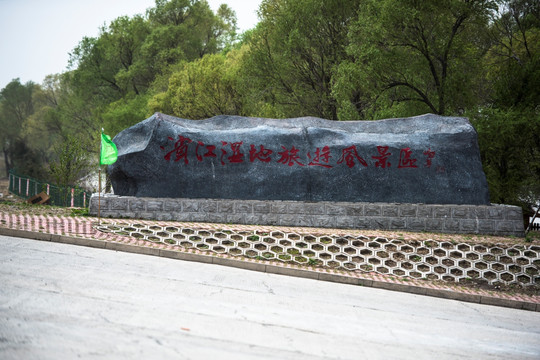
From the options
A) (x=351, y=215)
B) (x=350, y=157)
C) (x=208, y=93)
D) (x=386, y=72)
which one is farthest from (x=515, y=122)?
(x=208, y=93)

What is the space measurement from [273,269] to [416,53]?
1065 centimetres

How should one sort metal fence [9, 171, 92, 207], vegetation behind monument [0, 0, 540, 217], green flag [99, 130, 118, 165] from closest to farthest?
green flag [99, 130, 118, 165]
vegetation behind monument [0, 0, 540, 217]
metal fence [9, 171, 92, 207]

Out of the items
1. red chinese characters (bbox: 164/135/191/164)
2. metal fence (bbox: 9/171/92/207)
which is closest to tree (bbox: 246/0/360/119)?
red chinese characters (bbox: 164/135/191/164)

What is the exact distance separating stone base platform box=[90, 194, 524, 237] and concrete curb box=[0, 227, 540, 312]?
255 cm

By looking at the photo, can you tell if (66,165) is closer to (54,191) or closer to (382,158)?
(54,191)

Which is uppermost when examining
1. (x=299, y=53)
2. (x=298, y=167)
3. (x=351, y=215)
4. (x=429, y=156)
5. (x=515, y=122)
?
(x=299, y=53)

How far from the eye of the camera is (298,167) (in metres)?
11.7

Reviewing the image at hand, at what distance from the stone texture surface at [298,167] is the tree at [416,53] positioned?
13.3ft

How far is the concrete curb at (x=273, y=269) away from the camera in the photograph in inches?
316

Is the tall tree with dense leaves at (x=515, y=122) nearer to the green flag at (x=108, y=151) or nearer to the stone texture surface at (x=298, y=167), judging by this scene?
the stone texture surface at (x=298, y=167)

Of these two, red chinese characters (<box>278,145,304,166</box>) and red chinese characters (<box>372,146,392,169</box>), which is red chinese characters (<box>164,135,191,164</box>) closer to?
red chinese characters (<box>278,145,304,166</box>)

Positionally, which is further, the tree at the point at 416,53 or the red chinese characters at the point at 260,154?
the tree at the point at 416,53

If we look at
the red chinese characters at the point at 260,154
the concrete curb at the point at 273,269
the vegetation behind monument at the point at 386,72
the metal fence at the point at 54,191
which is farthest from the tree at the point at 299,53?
the concrete curb at the point at 273,269

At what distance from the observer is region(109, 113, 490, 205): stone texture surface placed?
38.1ft
